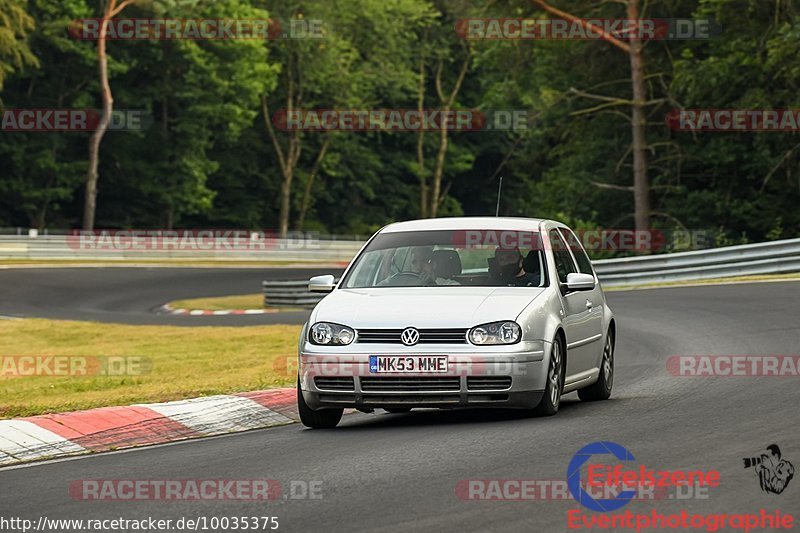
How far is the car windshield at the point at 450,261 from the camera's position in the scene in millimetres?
12195

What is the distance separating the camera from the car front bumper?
1105 cm

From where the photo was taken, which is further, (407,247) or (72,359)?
(72,359)

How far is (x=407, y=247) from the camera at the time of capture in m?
12.5

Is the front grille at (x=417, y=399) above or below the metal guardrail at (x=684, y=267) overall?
above

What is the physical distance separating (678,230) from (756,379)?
2773 centimetres

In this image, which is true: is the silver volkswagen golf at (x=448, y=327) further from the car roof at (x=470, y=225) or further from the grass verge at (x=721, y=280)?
the grass verge at (x=721, y=280)

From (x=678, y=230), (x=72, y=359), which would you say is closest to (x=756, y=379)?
(x=72, y=359)

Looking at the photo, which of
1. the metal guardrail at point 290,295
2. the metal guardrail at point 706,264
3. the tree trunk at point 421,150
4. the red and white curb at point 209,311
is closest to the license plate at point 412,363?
the red and white curb at point 209,311

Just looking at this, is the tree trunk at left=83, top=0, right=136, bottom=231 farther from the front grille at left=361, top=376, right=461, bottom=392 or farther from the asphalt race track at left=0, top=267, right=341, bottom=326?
the front grille at left=361, top=376, right=461, bottom=392

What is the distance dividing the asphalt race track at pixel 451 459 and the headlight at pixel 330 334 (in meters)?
0.69

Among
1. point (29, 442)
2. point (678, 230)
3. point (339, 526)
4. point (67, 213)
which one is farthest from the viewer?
point (67, 213)

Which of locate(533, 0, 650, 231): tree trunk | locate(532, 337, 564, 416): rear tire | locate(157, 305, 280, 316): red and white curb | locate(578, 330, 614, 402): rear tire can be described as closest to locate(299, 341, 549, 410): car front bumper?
locate(532, 337, 564, 416): rear tire

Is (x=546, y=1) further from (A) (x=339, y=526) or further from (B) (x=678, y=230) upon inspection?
(A) (x=339, y=526)

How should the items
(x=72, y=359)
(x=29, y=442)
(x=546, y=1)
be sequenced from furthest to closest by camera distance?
(x=546, y=1) < (x=72, y=359) < (x=29, y=442)
